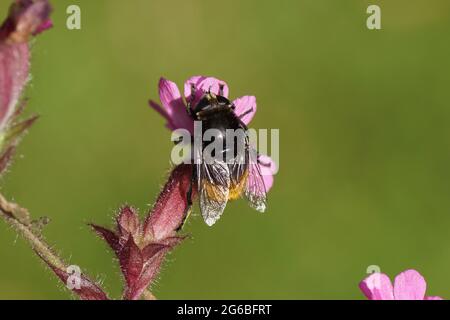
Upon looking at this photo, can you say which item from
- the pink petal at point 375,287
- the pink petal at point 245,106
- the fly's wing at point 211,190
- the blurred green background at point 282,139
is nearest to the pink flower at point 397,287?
the pink petal at point 375,287

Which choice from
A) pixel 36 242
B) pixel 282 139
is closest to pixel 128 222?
pixel 36 242

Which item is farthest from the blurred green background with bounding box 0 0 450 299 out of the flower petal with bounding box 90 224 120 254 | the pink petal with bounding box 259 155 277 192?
the flower petal with bounding box 90 224 120 254

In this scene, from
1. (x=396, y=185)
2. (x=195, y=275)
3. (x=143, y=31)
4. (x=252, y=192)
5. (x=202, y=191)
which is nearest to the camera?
(x=202, y=191)

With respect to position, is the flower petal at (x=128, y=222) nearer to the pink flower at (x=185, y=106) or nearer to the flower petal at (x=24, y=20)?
the pink flower at (x=185, y=106)

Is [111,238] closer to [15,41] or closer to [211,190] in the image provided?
[211,190]
